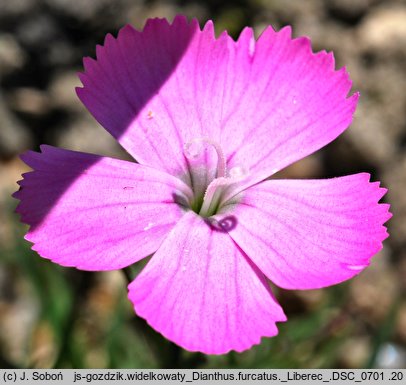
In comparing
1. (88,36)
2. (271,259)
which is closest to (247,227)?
(271,259)

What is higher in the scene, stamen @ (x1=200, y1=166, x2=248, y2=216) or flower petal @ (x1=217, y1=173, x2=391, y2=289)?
flower petal @ (x1=217, y1=173, x2=391, y2=289)

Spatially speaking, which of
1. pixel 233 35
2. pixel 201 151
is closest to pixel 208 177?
pixel 201 151

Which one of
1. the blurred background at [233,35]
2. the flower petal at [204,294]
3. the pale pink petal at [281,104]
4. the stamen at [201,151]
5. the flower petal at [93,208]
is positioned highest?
the pale pink petal at [281,104]

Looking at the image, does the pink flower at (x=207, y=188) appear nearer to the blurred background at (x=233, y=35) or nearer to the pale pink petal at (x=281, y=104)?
the pale pink petal at (x=281, y=104)
